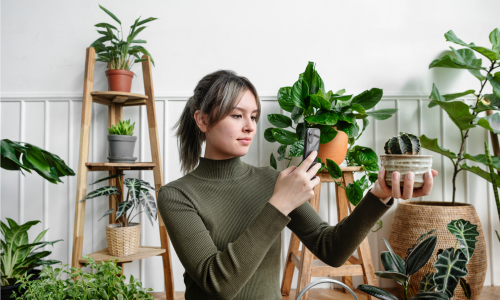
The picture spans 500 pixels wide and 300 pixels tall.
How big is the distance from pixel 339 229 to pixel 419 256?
22 cm

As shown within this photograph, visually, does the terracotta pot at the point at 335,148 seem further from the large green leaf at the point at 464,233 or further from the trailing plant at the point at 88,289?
the trailing plant at the point at 88,289

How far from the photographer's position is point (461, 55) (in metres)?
1.74

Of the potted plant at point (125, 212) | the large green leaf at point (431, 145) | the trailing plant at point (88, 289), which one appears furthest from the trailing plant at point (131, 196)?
the large green leaf at point (431, 145)

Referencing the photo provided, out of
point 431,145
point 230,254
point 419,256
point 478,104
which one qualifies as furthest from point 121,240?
point 478,104

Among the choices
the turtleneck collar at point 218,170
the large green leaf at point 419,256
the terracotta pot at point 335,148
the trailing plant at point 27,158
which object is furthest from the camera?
the terracotta pot at point 335,148

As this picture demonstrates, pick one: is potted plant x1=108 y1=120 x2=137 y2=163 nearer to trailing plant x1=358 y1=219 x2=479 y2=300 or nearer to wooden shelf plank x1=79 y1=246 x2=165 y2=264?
wooden shelf plank x1=79 y1=246 x2=165 y2=264

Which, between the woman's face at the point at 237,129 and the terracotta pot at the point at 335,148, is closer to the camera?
the woman's face at the point at 237,129

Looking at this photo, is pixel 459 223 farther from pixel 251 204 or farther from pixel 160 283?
pixel 160 283

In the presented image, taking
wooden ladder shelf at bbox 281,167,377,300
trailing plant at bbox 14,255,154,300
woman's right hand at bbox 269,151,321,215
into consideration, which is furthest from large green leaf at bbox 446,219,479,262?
trailing plant at bbox 14,255,154,300

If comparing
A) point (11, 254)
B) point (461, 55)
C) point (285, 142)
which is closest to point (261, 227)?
point (285, 142)

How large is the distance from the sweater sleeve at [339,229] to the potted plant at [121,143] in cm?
108

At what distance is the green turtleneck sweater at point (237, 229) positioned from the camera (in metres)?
0.70

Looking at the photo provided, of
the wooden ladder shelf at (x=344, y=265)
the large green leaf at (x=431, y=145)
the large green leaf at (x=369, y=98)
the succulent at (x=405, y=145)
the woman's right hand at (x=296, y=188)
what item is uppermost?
the large green leaf at (x=369, y=98)

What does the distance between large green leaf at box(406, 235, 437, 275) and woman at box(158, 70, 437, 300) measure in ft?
0.52
